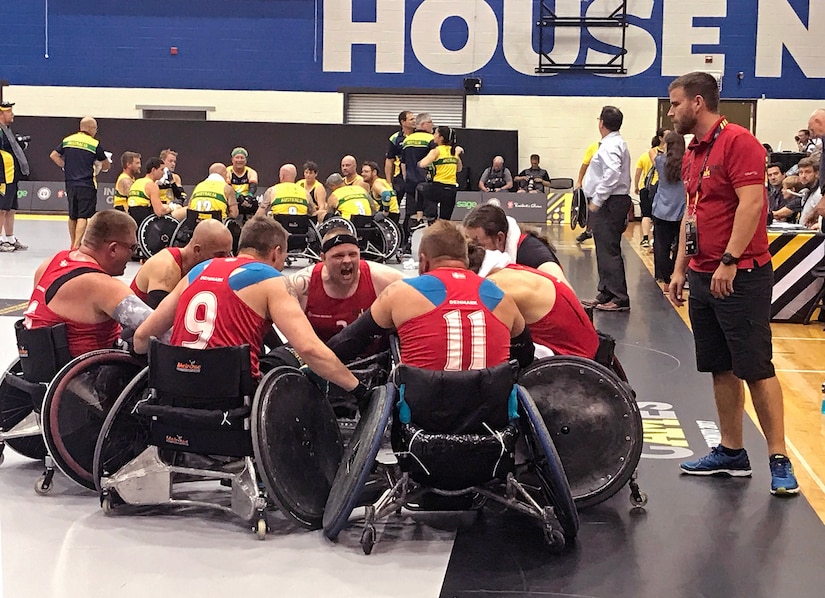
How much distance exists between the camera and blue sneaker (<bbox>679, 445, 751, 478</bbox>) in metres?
4.64

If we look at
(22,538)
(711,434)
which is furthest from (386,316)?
(711,434)

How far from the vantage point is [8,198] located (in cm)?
1293

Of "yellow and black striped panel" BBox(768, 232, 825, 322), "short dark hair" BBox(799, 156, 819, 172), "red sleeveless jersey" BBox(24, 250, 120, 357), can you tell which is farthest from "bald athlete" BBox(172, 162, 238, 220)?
"red sleeveless jersey" BBox(24, 250, 120, 357)

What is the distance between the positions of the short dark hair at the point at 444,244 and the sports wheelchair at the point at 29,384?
1584mm

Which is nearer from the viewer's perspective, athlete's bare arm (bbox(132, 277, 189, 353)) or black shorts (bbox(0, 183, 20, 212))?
athlete's bare arm (bbox(132, 277, 189, 353))

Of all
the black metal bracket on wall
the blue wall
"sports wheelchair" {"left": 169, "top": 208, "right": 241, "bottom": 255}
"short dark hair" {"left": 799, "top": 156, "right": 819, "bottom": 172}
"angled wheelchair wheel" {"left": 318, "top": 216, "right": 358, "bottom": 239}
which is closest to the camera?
"short dark hair" {"left": 799, "top": 156, "right": 819, "bottom": 172}

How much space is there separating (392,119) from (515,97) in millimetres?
2487

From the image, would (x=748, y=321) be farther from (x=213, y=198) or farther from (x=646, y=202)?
(x=646, y=202)

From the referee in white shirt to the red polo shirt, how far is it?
445cm

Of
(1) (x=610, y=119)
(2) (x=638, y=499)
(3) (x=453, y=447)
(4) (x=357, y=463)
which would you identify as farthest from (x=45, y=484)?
(1) (x=610, y=119)

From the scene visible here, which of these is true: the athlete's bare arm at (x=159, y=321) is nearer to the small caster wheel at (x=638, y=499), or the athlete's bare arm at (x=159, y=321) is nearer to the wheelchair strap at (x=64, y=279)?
the wheelchair strap at (x=64, y=279)

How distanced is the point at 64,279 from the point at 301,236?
717cm

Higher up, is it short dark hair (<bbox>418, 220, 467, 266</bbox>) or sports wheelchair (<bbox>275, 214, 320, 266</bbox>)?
short dark hair (<bbox>418, 220, 467, 266</bbox>)

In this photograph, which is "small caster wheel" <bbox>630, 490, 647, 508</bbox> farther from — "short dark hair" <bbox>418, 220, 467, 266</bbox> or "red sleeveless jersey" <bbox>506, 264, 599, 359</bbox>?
"short dark hair" <bbox>418, 220, 467, 266</bbox>
